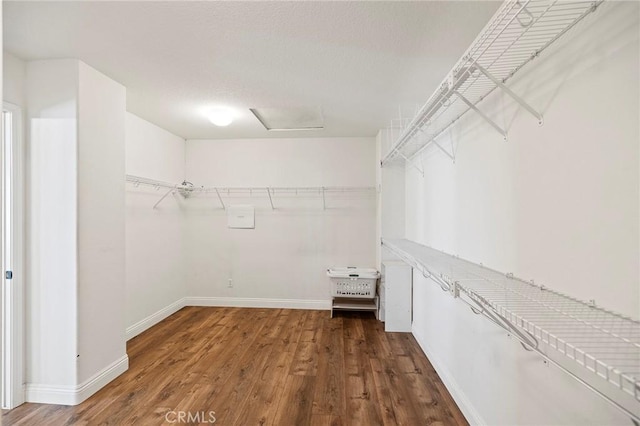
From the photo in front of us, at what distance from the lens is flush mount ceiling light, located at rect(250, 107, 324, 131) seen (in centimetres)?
308

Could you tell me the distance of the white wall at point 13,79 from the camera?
6.44ft

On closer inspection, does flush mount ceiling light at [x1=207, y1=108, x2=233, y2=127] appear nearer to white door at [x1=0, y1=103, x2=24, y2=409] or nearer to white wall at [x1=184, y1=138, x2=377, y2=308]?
white wall at [x1=184, y1=138, x2=377, y2=308]

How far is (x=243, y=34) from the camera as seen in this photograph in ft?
5.64

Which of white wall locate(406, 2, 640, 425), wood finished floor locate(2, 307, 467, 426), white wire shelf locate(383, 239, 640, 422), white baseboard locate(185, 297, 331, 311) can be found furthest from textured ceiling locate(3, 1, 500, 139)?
white baseboard locate(185, 297, 331, 311)

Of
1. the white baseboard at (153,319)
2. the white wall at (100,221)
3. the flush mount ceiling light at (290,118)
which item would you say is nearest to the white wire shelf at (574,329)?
the flush mount ceiling light at (290,118)

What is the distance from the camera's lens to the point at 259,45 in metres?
1.83

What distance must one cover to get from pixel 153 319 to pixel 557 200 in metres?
4.04

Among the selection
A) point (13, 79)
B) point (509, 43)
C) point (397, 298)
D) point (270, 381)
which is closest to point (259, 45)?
point (509, 43)

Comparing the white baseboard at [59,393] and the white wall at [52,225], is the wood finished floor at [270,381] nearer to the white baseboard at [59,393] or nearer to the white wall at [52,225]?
the white baseboard at [59,393]

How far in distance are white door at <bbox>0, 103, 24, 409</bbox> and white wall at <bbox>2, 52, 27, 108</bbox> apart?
0.21 ft

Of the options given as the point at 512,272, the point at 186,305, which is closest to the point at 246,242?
the point at 186,305

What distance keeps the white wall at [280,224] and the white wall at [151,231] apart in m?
0.26

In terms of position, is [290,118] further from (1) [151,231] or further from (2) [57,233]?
(2) [57,233]

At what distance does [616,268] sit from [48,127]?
126 inches
